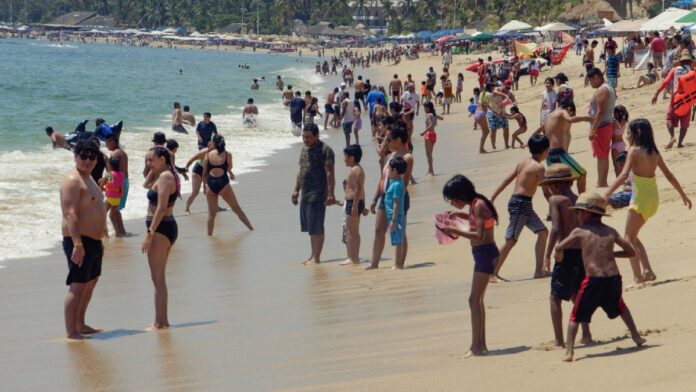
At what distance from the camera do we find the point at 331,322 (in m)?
8.22

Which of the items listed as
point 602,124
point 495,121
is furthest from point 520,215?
point 495,121

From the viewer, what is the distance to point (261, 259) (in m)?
11.7

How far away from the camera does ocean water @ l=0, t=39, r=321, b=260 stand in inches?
617

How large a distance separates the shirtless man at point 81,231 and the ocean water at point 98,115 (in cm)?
449

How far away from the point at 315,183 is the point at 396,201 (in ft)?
4.55

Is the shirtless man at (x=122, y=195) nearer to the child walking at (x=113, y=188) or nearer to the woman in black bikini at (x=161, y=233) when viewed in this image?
the child walking at (x=113, y=188)

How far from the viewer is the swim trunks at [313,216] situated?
1131 centimetres

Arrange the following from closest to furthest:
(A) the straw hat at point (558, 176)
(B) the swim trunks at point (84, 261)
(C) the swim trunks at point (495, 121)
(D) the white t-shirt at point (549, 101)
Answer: (A) the straw hat at point (558, 176) → (B) the swim trunks at point (84, 261) → (D) the white t-shirt at point (549, 101) → (C) the swim trunks at point (495, 121)

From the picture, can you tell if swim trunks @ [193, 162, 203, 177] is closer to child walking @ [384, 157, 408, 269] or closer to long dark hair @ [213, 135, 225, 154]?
long dark hair @ [213, 135, 225, 154]

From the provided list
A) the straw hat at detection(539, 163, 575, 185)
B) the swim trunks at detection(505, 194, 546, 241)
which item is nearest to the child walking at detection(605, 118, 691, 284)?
the straw hat at detection(539, 163, 575, 185)

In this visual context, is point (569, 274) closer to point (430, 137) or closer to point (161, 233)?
point (161, 233)

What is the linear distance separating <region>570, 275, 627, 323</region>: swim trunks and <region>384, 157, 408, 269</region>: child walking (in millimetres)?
4131

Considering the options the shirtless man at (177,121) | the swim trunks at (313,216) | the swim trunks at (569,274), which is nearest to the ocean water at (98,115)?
the shirtless man at (177,121)

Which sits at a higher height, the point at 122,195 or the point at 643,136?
the point at 643,136
